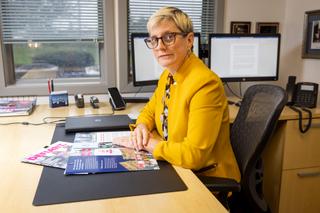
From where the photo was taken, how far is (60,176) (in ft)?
3.33

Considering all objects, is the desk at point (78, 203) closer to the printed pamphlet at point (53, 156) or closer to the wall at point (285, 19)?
the printed pamphlet at point (53, 156)

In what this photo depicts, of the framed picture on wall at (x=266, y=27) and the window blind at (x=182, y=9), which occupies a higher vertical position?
the window blind at (x=182, y=9)

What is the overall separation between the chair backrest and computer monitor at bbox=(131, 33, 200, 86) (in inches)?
31.0

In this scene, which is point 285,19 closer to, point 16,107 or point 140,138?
point 140,138

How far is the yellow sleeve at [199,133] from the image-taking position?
1113 mm

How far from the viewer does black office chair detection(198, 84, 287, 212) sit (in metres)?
1.18

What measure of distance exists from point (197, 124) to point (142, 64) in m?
1.05

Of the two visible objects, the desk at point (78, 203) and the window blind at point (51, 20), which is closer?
the desk at point (78, 203)

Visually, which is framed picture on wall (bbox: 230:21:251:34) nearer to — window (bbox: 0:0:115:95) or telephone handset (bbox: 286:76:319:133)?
telephone handset (bbox: 286:76:319:133)

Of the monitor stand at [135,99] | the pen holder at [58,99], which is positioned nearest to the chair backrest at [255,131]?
the monitor stand at [135,99]

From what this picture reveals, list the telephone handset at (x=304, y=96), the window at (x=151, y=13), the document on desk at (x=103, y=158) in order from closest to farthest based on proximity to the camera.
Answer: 1. the document on desk at (x=103, y=158)
2. the telephone handset at (x=304, y=96)
3. the window at (x=151, y=13)

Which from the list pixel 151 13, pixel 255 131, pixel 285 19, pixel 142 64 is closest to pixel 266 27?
pixel 285 19

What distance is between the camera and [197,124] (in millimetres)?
1123

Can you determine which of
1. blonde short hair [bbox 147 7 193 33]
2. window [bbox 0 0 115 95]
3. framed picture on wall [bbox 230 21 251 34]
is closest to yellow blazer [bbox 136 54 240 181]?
blonde short hair [bbox 147 7 193 33]
